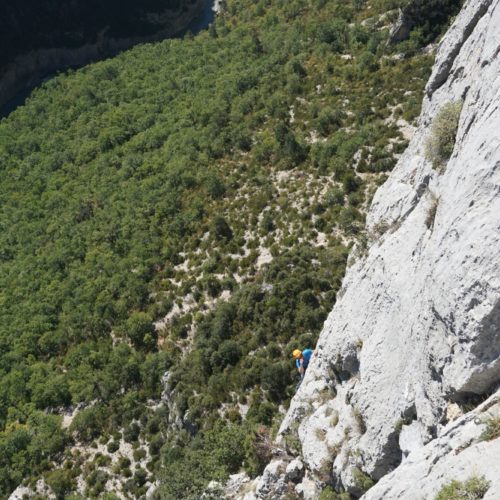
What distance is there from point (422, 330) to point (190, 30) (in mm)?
91983

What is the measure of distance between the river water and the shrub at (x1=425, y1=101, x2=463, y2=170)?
84398 millimetres

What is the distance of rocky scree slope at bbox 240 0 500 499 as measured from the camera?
10719 millimetres

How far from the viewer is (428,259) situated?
12977 millimetres

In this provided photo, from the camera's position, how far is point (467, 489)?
30.7 feet

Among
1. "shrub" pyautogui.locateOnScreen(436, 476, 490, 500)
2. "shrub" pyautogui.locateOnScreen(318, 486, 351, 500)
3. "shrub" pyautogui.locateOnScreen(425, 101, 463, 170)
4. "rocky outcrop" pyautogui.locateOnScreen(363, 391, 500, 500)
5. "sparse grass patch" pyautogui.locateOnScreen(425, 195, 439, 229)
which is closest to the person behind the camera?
"shrub" pyautogui.locateOnScreen(436, 476, 490, 500)

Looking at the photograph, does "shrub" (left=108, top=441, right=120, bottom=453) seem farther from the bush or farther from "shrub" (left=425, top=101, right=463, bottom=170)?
"shrub" (left=425, top=101, right=463, bottom=170)

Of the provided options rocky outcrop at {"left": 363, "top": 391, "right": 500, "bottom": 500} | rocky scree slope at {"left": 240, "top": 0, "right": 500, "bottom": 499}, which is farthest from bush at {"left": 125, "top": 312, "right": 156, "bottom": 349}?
rocky outcrop at {"left": 363, "top": 391, "right": 500, "bottom": 500}

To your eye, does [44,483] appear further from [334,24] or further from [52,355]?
[334,24]

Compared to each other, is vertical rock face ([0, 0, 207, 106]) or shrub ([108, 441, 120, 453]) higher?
vertical rock face ([0, 0, 207, 106])

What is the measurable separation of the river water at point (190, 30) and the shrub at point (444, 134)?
84.4m

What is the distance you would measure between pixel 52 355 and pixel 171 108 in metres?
32.4

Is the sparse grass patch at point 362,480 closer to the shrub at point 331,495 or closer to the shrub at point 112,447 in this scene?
the shrub at point 331,495

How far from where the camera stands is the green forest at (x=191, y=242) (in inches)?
1310

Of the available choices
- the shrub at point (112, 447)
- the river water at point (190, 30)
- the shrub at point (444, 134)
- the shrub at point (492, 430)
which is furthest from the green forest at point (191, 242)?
the river water at point (190, 30)
